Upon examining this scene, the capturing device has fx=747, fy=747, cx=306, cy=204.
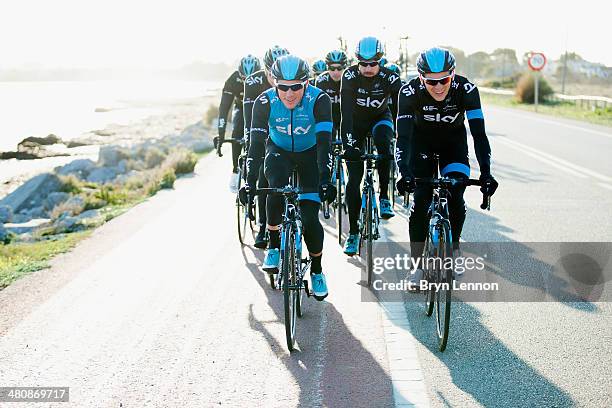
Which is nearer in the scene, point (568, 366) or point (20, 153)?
point (568, 366)

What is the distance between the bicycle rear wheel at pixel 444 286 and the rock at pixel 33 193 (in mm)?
13235

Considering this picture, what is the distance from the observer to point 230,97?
1078cm

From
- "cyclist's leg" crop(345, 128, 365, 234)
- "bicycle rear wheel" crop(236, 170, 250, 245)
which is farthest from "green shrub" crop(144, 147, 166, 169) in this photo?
"cyclist's leg" crop(345, 128, 365, 234)

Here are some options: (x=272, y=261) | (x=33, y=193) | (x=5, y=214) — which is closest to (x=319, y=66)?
(x=272, y=261)

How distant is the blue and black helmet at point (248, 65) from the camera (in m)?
10.2

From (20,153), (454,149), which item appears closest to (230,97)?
(454,149)

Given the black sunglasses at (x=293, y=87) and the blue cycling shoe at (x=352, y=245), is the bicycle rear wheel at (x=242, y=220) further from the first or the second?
the black sunglasses at (x=293, y=87)

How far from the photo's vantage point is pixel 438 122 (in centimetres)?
624

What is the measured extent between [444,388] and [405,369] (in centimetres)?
41

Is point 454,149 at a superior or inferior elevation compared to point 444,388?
superior

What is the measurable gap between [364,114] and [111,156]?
17030 mm

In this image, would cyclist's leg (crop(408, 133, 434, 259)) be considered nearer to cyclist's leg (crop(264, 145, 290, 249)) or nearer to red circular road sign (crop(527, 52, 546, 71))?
cyclist's leg (crop(264, 145, 290, 249))

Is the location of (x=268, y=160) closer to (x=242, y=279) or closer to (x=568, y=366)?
(x=242, y=279)

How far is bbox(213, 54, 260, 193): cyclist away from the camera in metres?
10.2
